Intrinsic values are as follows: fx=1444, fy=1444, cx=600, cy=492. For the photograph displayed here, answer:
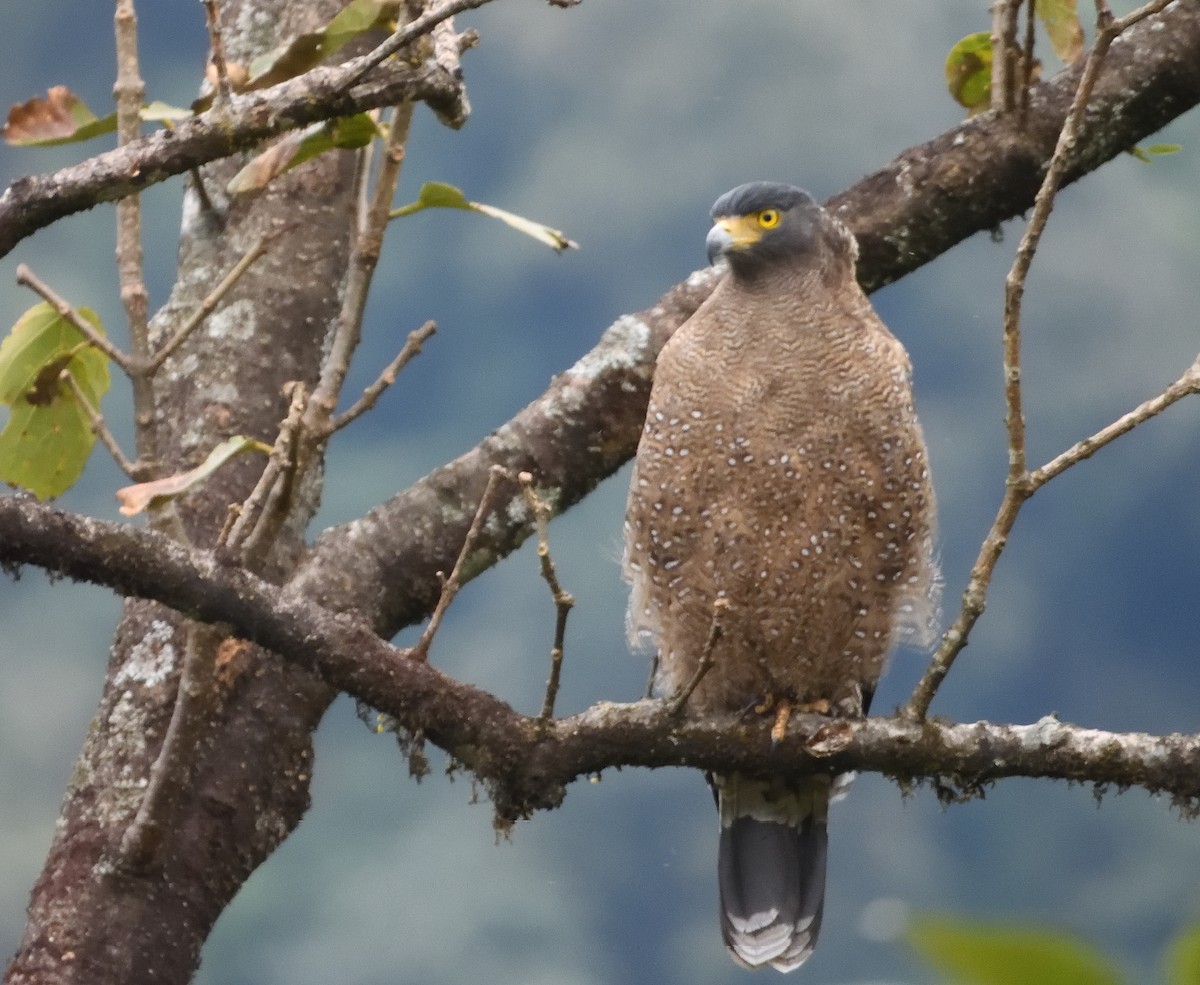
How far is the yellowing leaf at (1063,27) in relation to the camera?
3416 mm

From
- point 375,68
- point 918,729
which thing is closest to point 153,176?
point 375,68

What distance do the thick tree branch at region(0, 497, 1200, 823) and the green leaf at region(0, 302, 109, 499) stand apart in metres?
0.49

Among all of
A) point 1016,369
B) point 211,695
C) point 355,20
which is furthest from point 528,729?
point 355,20

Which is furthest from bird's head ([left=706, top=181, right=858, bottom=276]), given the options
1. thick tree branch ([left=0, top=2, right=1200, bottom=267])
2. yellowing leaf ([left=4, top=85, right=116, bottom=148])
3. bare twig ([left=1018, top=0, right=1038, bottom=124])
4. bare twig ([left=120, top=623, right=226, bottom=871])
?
bare twig ([left=120, top=623, right=226, bottom=871])

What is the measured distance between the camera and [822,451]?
9.13 feet

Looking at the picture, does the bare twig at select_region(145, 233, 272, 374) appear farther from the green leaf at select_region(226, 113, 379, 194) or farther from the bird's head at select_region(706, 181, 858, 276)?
the bird's head at select_region(706, 181, 858, 276)

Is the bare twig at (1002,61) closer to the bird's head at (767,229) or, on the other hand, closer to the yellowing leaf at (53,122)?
the bird's head at (767,229)

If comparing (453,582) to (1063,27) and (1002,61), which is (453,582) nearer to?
(1002,61)

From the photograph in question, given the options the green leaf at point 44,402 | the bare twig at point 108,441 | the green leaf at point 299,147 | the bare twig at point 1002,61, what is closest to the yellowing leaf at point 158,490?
the bare twig at point 108,441

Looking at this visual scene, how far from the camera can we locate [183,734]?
2.40 metres

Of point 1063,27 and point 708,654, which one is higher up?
point 1063,27

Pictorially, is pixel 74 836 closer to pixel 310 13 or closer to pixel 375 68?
pixel 375 68

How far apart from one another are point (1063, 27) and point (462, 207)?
5.45ft

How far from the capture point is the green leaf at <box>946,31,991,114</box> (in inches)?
141
